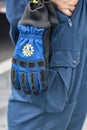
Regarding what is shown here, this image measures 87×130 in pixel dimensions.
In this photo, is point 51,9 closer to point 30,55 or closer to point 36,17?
point 36,17

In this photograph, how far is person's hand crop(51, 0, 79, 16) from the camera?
1829 mm

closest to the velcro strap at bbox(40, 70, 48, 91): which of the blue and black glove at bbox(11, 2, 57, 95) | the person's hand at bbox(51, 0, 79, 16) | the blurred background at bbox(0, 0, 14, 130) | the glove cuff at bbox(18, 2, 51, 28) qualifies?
the blue and black glove at bbox(11, 2, 57, 95)

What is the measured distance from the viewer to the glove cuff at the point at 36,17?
173 cm

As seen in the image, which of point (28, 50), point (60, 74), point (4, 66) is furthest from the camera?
point (4, 66)

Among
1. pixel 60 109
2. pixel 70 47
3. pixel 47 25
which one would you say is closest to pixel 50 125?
pixel 60 109

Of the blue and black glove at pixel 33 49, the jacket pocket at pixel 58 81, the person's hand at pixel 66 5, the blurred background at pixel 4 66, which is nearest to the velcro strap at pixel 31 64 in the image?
the blue and black glove at pixel 33 49

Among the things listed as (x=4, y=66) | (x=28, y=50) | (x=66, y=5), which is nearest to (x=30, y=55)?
(x=28, y=50)

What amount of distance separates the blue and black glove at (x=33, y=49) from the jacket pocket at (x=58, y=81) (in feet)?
0.29

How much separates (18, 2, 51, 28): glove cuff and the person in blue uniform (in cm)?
9

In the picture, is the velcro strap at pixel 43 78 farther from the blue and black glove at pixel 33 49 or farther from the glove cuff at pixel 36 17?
the glove cuff at pixel 36 17

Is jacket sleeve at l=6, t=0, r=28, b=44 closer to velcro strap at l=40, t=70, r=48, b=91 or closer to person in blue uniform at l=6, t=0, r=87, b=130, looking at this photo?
person in blue uniform at l=6, t=0, r=87, b=130

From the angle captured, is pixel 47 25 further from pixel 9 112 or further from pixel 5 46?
pixel 5 46

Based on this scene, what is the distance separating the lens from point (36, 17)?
1.75m

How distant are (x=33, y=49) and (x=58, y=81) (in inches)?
9.4
